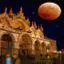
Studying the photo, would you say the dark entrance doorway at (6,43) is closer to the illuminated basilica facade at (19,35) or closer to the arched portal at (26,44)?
the illuminated basilica facade at (19,35)

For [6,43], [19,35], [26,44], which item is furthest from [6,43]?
[26,44]

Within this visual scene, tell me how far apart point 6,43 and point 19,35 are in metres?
1.37

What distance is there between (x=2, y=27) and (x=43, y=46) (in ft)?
15.5

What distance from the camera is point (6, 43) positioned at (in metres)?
12.6

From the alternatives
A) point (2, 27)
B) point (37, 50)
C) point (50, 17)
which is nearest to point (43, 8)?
point (50, 17)

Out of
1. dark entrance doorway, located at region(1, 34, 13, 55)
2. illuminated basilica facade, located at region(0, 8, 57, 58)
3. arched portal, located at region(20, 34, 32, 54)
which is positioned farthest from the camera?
arched portal, located at region(20, 34, 32, 54)

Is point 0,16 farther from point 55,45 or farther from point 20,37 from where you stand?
point 55,45

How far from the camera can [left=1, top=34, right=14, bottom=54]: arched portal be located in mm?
12337

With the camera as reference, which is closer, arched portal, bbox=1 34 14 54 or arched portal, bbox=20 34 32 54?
arched portal, bbox=1 34 14 54

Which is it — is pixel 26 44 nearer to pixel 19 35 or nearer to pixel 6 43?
pixel 19 35

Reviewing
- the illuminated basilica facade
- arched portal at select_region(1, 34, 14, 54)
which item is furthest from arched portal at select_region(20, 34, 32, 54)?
arched portal at select_region(1, 34, 14, 54)

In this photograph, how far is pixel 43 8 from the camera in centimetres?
626

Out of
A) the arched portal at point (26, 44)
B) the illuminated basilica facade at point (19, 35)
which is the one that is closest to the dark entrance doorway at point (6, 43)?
the illuminated basilica facade at point (19, 35)

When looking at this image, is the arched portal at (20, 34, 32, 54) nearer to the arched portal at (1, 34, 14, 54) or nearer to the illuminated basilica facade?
the illuminated basilica facade
